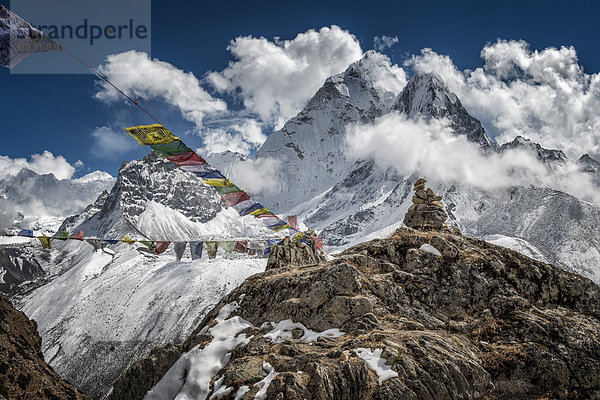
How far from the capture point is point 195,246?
3447 centimetres

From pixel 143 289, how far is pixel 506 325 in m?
126

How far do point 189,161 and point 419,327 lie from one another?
41.2 ft

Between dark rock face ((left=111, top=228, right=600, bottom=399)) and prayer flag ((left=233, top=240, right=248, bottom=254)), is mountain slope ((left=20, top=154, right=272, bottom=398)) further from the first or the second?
dark rock face ((left=111, top=228, right=600, bottom=399))

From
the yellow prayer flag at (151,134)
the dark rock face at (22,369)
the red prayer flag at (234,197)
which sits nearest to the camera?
the dark rock face at (22,369)

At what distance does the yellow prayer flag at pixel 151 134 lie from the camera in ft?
53.7

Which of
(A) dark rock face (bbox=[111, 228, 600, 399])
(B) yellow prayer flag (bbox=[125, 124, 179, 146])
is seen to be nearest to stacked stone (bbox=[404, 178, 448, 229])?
(A) dark rock face (bbox=[111, 228, 600, 399])

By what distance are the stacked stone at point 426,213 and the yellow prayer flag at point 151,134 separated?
48.5 feet

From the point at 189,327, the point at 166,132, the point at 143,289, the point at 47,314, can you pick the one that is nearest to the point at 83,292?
the point at 47,314

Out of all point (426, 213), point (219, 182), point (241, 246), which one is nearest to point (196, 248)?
point (241, 246)

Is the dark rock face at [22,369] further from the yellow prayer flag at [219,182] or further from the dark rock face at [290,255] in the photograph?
the dark rock face at [290,255]

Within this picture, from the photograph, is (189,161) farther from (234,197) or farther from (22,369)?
(22,369)

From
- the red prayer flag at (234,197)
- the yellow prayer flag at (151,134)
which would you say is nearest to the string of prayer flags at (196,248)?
the red prayer flag at (234,197)

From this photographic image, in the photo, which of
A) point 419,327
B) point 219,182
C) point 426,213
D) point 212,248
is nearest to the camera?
point 419,327

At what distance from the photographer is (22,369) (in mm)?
10617
